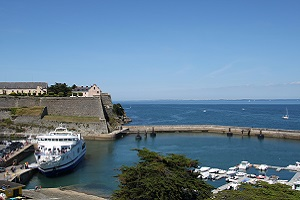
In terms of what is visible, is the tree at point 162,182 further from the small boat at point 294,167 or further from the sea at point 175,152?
the small boat at point 294,167

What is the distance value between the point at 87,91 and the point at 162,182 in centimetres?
5906

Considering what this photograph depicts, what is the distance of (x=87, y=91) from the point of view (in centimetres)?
7344

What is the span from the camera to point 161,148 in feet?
148

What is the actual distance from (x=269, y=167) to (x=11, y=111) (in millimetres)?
40479

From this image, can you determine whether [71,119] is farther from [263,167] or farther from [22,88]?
[263,167]

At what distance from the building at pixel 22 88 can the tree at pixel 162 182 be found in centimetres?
5827

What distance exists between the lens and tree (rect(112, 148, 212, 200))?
16500 millimetres

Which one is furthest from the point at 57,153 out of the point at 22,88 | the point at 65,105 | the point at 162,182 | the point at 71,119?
the point at 22,88

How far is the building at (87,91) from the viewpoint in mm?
69188

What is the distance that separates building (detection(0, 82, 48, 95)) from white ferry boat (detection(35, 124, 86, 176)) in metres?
40.3

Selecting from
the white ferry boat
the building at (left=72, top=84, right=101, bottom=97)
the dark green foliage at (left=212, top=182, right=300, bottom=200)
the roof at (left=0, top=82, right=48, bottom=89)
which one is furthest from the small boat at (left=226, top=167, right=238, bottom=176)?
the roof at (left=0, top=82, right=48, bottom=89)

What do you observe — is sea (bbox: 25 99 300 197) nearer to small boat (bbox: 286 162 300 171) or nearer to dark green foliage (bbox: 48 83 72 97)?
small boat (bbox: 286 162 300 171)

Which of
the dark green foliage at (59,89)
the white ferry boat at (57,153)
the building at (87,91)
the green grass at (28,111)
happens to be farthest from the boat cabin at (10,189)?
the dark green foliage at (59,89)

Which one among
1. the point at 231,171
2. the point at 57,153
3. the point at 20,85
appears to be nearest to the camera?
the point at 57,153
